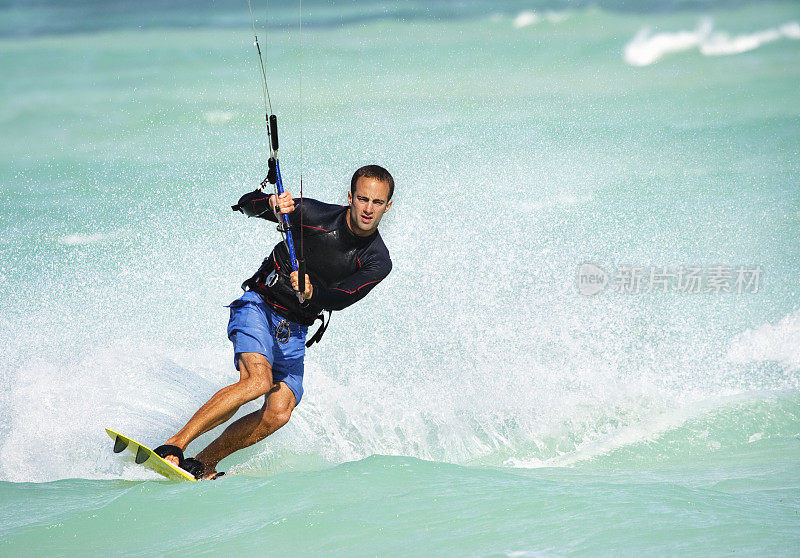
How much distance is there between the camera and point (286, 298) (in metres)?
3.70

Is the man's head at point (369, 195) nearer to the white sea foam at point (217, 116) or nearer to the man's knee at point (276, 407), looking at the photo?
the man's knee at point (276, 407)

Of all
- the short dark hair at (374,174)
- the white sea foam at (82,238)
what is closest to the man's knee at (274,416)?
the short dark hair at (374,174)

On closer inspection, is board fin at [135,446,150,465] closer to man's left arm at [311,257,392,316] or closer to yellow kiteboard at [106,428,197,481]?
yellow kiteboard at [106,428,197,481]

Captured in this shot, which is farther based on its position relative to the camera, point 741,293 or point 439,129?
point 439,129

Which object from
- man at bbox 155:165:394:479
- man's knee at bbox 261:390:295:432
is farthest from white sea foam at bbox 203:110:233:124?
man's knee at bbox 261:390:295:432

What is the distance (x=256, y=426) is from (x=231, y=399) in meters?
0.43

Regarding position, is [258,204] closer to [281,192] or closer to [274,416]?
[281,192]

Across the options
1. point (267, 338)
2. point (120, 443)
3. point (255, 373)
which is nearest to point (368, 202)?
point (267, 338)

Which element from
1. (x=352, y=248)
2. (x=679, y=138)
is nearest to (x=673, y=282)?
(x=679, y=138)

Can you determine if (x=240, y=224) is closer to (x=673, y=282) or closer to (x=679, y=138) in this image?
(x=673, y=282)

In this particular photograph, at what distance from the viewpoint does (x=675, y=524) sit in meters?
2.69

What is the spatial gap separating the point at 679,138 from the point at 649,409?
495 centimetres

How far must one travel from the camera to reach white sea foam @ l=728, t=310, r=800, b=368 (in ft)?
18.7

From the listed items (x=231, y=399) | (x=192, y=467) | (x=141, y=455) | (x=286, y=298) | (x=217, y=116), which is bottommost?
(x=192, y=467)
